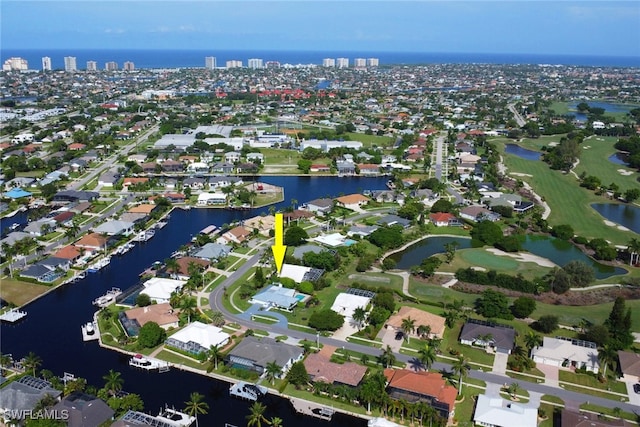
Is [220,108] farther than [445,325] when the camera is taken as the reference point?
Yes

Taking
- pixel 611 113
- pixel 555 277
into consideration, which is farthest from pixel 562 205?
pixel 611 113

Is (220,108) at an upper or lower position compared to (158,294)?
upper

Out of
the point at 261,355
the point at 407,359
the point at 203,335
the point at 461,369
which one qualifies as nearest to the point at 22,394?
the point at 203,335

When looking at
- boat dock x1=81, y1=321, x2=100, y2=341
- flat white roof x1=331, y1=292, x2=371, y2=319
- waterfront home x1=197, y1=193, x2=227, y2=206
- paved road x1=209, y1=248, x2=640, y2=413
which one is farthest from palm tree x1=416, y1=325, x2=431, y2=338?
waterfront home x1=197, y1=193, x2=227, y2=206

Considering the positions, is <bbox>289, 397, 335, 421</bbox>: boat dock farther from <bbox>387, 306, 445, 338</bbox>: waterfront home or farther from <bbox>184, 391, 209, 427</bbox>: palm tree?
<bbox>387, 306, 445, 338</bbox>: waterfront home

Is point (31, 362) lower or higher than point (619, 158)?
lower

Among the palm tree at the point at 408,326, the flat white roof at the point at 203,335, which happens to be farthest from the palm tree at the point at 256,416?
the palm tree at the point at 408,326

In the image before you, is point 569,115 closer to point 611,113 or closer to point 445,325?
point 611,113

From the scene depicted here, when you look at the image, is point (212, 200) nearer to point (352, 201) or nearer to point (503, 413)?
point (352, 201)
